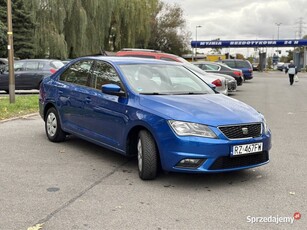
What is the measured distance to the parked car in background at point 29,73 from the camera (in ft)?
54.6

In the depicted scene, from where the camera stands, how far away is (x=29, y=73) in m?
16.7

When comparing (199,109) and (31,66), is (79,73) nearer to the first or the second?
(199,109)

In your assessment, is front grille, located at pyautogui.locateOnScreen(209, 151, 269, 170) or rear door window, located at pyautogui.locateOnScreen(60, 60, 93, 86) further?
rear door window, located at pyautogui.locateOnScreen(60, 60, 93, 86)

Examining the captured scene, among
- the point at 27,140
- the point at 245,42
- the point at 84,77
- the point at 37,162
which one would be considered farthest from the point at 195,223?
the point at 245,42

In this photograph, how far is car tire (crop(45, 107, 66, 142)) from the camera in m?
7.14

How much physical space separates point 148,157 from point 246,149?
3.84 ft

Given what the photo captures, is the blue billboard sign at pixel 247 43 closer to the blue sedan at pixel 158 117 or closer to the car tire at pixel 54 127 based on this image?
the car tire at pixel 54 127


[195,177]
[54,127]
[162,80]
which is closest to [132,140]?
[195,177]

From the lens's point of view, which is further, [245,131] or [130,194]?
[245,131]

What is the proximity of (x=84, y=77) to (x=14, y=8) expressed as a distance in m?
27.0

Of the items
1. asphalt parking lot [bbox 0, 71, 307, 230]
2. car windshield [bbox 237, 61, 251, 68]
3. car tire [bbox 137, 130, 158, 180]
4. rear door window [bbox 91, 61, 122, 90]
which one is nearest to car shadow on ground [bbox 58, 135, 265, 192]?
asphalt parking lot [bbox 0, 71, 307, 230]

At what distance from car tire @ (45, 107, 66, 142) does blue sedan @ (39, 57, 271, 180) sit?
0.19 feet

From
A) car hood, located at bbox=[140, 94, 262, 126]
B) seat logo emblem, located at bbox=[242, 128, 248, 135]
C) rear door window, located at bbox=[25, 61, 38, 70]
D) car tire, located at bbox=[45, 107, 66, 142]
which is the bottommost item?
car tire, located at bbox=[45, 107, 66, 142]

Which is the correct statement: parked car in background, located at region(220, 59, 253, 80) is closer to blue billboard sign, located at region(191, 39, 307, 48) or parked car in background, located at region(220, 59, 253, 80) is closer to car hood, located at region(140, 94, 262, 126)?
car hood, located at region(140, 94, 262, 126)
